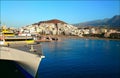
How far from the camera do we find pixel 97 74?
3203 cm

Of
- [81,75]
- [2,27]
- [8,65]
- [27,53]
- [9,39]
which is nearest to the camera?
[27,53]

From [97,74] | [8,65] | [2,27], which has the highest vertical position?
[2,27]

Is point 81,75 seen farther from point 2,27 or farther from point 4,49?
point 2,27

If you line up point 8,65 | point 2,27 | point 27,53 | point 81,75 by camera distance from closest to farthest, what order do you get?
point 27,53
point 8,65
point 81,75
point 2,27

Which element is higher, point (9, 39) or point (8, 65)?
point (9, 39)

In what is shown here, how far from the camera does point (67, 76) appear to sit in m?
29.8

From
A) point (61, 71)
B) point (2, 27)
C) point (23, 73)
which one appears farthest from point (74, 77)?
point (2, 27)

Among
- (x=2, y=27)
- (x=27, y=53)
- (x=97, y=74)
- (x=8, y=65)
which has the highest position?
(x=2, y=27)

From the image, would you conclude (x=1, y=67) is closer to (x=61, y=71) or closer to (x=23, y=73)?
(x=23, y=73)

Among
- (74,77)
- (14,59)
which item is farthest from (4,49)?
(74,77)

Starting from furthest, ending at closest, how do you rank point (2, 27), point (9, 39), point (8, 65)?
1. point (2, 27)
2. point (9, 39)
3. point (8, 65)

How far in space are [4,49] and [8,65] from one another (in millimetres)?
3520

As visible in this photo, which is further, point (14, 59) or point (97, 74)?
point (97, 74)

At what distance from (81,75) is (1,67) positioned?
1099cm
